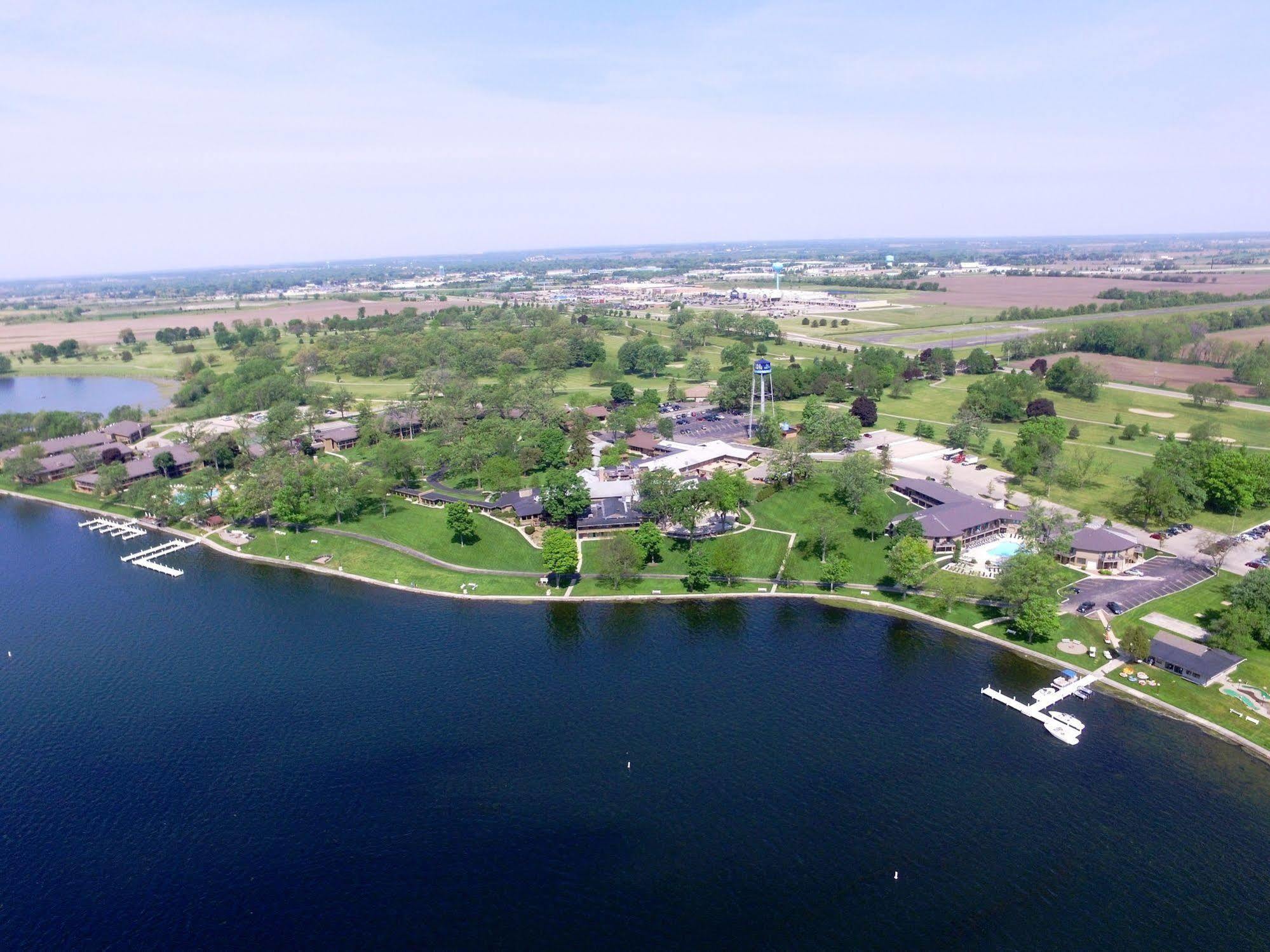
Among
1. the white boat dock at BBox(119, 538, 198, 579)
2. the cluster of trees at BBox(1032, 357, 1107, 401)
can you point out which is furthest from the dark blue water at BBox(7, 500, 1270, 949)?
the cluster of trees at BBox(1032, 357, 1107, 401)

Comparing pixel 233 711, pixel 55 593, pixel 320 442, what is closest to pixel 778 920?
pixel 233 711

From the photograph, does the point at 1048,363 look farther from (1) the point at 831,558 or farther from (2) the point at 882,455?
(1) the point at 831,558

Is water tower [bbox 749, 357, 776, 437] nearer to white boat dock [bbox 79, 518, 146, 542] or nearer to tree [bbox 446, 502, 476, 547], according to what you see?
tree [bbox 446, 502, 476, 547]

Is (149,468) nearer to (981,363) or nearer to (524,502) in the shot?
(524,502)

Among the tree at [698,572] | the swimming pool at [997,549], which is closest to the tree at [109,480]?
the tree at [698,572]

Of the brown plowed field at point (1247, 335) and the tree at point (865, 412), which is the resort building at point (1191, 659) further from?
the brown plowed field at point (1247, 335)

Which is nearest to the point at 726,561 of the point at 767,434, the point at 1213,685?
the point at 1213,685
